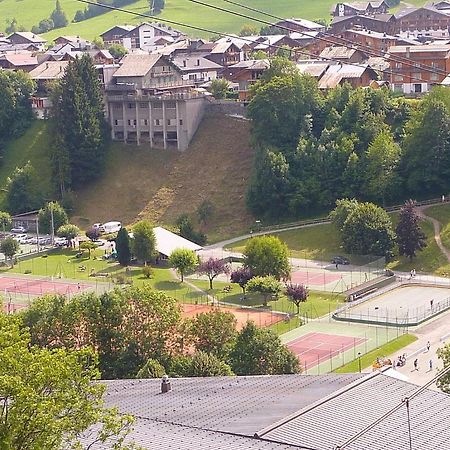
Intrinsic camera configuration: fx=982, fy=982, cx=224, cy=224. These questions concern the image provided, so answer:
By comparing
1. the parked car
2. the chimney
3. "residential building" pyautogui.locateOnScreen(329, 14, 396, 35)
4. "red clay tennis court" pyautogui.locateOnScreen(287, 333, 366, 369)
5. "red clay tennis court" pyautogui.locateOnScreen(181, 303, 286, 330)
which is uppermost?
"residential building" pyautogui.locateOnScreen(329, 14, 396, 35)

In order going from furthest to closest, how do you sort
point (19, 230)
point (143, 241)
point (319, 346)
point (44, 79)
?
1. point (44, 79)
2. point (19, 230)
3. point (143, 241)
4. point (319, 346)

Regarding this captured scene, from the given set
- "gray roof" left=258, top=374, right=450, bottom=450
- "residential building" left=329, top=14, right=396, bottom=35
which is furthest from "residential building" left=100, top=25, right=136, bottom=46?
Result: "gray roof" left=258, top=374, right=450, bottom=450

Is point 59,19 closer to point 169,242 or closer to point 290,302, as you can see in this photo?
point 169,242

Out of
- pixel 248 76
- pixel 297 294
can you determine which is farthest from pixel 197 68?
pixel 297 294

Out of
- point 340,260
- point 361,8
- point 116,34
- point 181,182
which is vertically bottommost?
point 340,260

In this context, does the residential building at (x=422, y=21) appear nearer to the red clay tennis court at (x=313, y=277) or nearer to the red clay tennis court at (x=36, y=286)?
the red clay tennis court at (x=313, y=277)

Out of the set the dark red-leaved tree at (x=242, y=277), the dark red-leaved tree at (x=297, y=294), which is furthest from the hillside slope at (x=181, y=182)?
the dark red-leaved tree at (x=297, y=294)

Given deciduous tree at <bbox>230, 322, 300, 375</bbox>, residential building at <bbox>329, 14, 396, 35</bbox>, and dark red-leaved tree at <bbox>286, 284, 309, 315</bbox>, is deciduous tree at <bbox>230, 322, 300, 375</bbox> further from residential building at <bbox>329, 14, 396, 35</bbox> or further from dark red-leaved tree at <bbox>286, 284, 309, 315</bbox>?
residential building at <bbox>329, 14, 396, 35</bbox>
